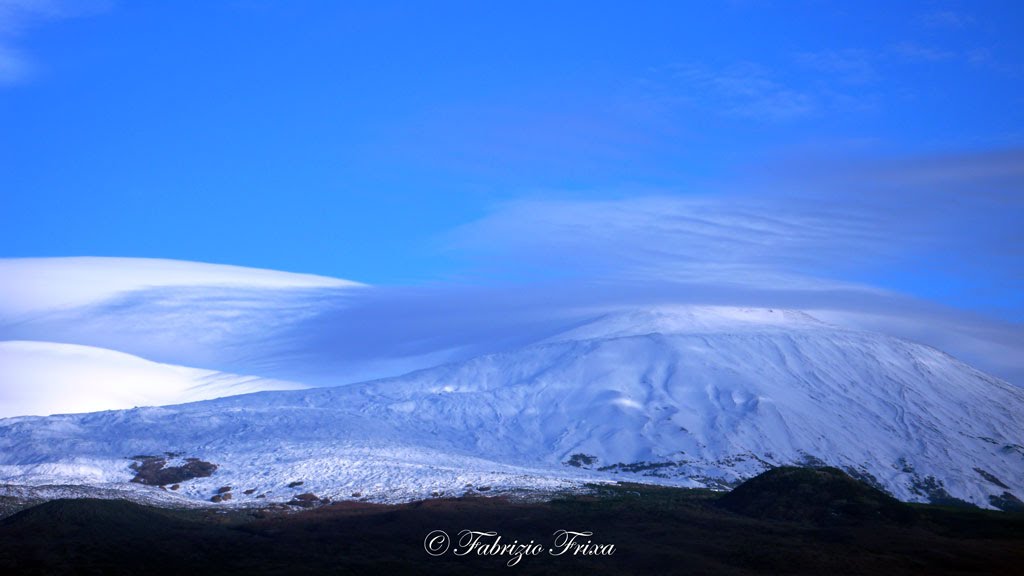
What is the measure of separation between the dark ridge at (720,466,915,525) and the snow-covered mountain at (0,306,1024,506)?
63.8ft

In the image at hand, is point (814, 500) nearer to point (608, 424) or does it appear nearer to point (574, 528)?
point (574, 528)

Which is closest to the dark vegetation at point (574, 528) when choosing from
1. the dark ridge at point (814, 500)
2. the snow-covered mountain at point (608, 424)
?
the dark ridge at point (814, 500)

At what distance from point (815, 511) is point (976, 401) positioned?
83.5 metres

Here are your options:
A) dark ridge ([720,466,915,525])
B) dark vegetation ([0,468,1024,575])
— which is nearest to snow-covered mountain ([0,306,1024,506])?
dark vegetation ([0,468,1024,575])

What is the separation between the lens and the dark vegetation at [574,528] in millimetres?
43562

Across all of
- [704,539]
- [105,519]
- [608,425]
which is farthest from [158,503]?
[608,425]

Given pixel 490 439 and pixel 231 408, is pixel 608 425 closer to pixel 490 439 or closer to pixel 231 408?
pixel 490 439

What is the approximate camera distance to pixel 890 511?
5475 cm

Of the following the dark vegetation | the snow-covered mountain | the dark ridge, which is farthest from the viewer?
the snow-covered mountain

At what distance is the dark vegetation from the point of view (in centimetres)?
4356

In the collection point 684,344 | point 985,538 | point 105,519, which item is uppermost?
point 684,344

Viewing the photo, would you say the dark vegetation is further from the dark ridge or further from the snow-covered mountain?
the snow-covered mountain

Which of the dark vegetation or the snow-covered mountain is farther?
the snow-covered mountain

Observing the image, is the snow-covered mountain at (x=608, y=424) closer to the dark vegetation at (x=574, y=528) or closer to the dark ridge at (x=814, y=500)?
the dark vegetation at (x=574, y=528)
